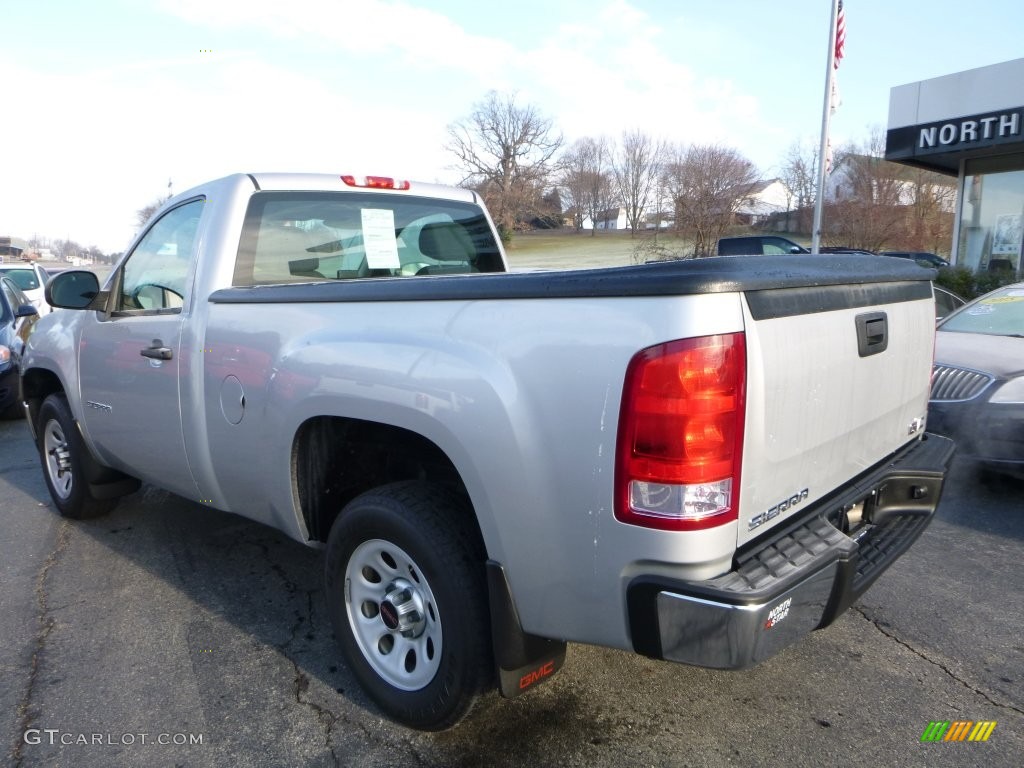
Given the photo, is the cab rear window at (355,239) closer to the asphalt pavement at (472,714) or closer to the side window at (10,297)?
the asphalt pavement at (472,714)

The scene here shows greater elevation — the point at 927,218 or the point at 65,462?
the point at 927,218

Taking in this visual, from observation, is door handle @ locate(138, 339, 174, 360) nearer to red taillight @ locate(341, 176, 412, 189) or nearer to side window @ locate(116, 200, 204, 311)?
side window @ locate(116, 200, 204, 311)

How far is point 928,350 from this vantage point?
10.5ft

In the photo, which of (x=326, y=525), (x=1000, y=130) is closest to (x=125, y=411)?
(x=326, y=525)

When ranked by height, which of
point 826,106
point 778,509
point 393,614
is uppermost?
point 826,106

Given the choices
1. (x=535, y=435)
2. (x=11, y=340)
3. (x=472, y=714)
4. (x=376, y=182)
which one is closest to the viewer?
(x=535, y=435)

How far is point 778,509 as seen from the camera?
→ 2.26 m

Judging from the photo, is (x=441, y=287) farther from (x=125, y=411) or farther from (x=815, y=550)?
(x=125, y=411)

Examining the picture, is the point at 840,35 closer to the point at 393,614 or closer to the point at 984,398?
the point at 984,398

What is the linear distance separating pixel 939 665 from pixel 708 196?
64.1ft

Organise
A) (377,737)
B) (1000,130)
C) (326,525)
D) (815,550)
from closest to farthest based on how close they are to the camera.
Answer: (815,550) → (377,737) → (326,525) → (1000,130)

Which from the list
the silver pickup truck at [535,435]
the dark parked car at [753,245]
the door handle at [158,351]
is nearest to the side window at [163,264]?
the silver pickup truck at [535,435]

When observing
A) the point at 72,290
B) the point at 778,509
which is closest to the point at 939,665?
the point at 778,509

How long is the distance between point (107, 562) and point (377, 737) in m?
2.39
